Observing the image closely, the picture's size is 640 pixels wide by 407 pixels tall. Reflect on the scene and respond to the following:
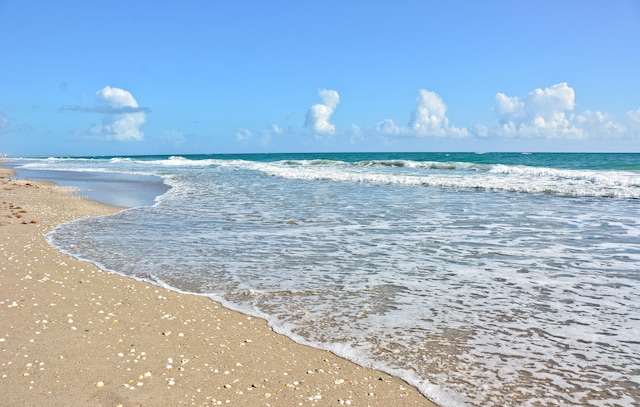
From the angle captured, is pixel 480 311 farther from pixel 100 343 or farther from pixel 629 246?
pixel 629 246

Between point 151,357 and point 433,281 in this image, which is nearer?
point 151,357

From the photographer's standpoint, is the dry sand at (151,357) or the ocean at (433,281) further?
the ocean at (433,281)

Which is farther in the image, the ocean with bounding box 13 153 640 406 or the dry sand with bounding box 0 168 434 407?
the ocean with bounding box 13 153 640 406

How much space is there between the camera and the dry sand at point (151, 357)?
331 centimetres

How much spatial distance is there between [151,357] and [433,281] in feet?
11.9

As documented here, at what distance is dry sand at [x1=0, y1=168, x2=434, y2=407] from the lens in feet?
10.9

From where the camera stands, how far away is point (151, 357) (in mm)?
3867

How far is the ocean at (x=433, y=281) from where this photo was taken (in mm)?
3779

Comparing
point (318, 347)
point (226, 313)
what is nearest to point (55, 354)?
point (226, 313)

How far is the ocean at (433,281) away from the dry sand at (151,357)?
12.7 inches

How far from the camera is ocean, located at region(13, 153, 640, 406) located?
12.4ft

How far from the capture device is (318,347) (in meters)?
4.19

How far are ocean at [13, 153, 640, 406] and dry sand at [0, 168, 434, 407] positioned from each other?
0.32m

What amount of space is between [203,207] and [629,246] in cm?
1027
